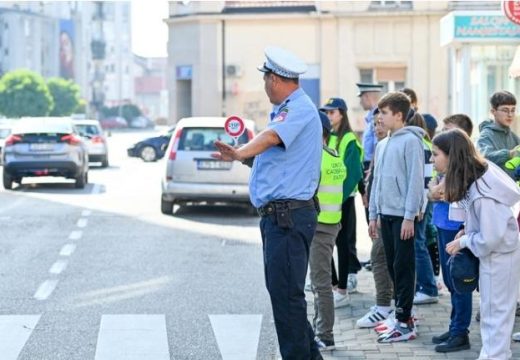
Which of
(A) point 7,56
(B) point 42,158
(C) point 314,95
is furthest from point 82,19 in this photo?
(B) point 42,158

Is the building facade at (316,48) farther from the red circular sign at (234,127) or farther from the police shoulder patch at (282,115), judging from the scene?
the police shoulder patch at (282,115)

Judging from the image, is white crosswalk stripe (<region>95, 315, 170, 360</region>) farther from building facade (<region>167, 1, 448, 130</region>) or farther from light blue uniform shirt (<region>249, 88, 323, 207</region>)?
building facade (<region>167, 1, 448, 130</region>)

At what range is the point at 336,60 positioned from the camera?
5331cm

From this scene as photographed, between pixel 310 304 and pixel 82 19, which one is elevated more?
pixel 82 19

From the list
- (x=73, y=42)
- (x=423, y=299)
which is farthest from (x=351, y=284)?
(x=73, y=42)

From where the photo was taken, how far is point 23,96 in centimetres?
12312

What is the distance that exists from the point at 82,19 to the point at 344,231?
174 m

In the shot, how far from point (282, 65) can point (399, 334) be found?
8.57ft

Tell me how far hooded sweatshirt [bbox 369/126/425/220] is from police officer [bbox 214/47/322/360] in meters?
1.74

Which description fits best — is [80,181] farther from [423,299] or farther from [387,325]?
[387,325]

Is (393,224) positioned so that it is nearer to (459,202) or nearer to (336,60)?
(459,202)

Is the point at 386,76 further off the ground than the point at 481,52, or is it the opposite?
the point at 386,76

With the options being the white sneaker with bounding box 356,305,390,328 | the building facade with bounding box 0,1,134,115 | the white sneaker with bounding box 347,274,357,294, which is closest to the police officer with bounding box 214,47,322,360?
the white sneaker with bounding box 356,305,390,328

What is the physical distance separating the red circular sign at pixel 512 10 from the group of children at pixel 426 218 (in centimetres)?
559
